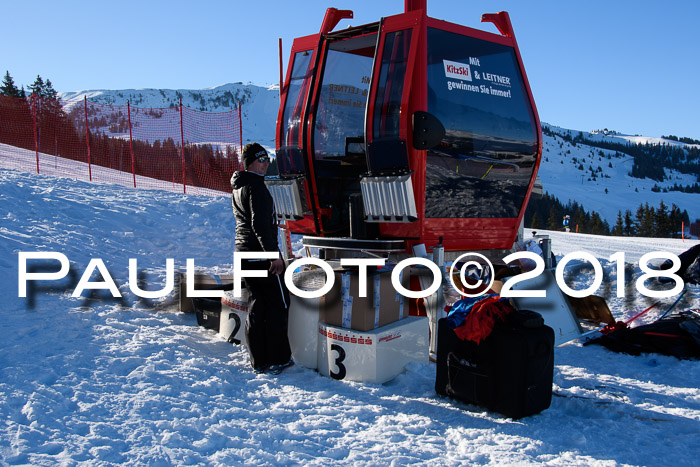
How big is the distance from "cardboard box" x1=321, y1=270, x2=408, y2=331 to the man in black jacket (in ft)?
1.19

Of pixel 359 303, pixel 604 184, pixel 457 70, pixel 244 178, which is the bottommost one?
pixel 359 303

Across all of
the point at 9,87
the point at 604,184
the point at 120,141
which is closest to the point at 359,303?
the point at 120,141

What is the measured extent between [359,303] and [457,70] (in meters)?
2.17

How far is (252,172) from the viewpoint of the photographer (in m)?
4.15

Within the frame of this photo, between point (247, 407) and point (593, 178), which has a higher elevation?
point (593, 178)

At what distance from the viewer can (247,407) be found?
129 inches

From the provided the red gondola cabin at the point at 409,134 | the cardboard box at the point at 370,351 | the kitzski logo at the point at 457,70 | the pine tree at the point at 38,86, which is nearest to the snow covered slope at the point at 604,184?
the pine tree at the point at 38,86

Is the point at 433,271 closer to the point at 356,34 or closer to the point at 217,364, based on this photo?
the point at 217,364

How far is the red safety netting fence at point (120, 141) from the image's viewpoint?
18797 millimetres

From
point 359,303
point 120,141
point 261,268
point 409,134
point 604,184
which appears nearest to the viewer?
point 359,303

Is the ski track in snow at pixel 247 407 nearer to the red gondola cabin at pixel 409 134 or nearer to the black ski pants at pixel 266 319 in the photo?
the black ski pants at pixel 266 319

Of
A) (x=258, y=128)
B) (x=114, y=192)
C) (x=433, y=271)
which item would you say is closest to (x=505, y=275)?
(x=433, y=271)

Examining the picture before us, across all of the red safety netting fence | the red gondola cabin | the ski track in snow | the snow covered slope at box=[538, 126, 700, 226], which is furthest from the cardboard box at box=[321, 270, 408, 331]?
the snow covered slope at box=[538, 126, 700, 226]

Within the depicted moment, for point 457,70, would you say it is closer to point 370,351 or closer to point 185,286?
point 370,351
